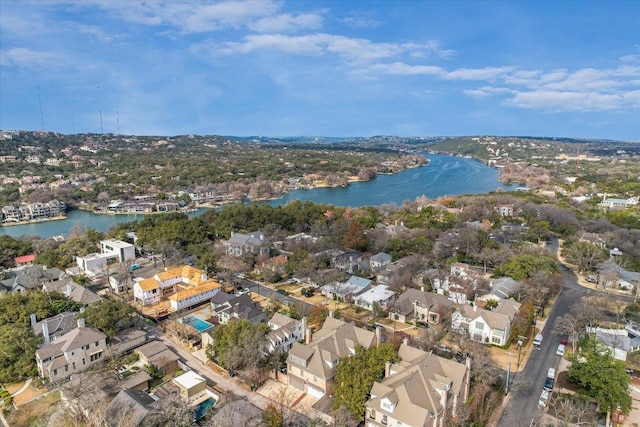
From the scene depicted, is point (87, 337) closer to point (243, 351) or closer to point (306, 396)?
point (243, 351)

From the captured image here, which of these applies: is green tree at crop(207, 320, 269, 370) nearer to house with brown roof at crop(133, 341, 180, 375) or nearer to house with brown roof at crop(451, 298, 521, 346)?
house with brown roof at crop(133, 341, 180, 375)

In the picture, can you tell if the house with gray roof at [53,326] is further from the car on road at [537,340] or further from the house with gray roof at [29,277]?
the car on road at [537,340]

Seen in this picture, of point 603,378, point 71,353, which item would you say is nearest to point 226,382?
point 71,353

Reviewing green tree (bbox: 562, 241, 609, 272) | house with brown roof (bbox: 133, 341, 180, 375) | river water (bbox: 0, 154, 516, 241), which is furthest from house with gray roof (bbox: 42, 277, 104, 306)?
green tree (bbox: 562, 241, 609, 272)

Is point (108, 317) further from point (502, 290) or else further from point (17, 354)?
point (502, 290)

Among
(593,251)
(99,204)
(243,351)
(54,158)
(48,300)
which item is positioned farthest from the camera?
(54,158)

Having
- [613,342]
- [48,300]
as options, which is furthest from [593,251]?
[48,300]
